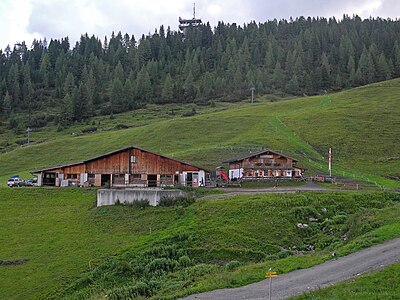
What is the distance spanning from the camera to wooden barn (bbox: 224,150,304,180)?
62375mm

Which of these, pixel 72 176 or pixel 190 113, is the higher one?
pixel 190 113

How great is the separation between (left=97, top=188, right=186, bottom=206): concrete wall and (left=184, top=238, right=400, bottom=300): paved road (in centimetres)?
2227

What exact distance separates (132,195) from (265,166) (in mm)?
23623

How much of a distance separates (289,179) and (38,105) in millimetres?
121781

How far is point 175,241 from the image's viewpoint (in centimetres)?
3509

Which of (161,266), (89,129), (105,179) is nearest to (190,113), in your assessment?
(89,129)

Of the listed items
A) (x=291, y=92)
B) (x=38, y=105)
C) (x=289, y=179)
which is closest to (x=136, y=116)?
(x=38, y=105)

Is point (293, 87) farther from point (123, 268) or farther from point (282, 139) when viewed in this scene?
point (123, 268)

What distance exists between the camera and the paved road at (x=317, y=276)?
68.5ft

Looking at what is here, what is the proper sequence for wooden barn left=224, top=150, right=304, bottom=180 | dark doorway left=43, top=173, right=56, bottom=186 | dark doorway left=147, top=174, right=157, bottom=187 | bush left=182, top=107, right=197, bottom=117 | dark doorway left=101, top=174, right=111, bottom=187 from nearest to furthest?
dark doorway left=147, top=174, right=157, bottom=187 → dark doorway left=101, top=174, right=111, bottom=187 → dark doorway left=43, top=173, right=56, bottom=186 → wooden barn left=224, top=150, right=304, bottom=180 → bush left=182, top=107, right=197, bottom=117

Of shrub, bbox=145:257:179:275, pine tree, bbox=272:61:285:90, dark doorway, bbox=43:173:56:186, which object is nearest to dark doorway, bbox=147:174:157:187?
dark doorway, bbox=43:173:56:186

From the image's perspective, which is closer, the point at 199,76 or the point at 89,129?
the point at 89,129

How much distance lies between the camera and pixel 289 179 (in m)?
59.2

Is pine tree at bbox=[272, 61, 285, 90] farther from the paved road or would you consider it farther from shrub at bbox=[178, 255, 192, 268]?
the paved road
